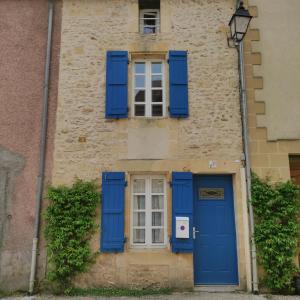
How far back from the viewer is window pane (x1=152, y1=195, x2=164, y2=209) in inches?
252

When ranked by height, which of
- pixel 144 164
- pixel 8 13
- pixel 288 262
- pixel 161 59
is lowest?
pixel 288 262

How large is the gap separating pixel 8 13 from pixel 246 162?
579cm

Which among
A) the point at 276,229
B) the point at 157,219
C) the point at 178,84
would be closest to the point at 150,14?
the point at 178,84

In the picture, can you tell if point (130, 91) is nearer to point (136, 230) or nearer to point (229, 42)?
point (229, 42)

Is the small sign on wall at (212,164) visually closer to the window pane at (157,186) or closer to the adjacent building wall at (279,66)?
the window pane at (157,186)

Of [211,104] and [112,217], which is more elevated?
[211,104]

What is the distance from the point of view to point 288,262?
19.1 ft

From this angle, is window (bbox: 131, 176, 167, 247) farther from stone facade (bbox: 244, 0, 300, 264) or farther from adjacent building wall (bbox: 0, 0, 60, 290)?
stone facade (bbox: 244, 0, 300, 264)

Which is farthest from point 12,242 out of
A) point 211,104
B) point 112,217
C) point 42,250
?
point 211,104

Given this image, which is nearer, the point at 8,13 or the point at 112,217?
the point at 112,217

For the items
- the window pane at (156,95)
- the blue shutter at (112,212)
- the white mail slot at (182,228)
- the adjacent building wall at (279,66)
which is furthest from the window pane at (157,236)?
the adjacent building wall at (279,66)

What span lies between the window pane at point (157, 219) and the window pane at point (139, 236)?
269 mm

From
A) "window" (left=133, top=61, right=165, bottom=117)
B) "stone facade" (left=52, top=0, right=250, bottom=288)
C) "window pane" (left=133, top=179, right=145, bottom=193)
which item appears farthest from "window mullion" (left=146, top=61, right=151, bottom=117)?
"window pane" (left=133, top=179, right=145, bottom=193)

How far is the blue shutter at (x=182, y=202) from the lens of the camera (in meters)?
6.02
